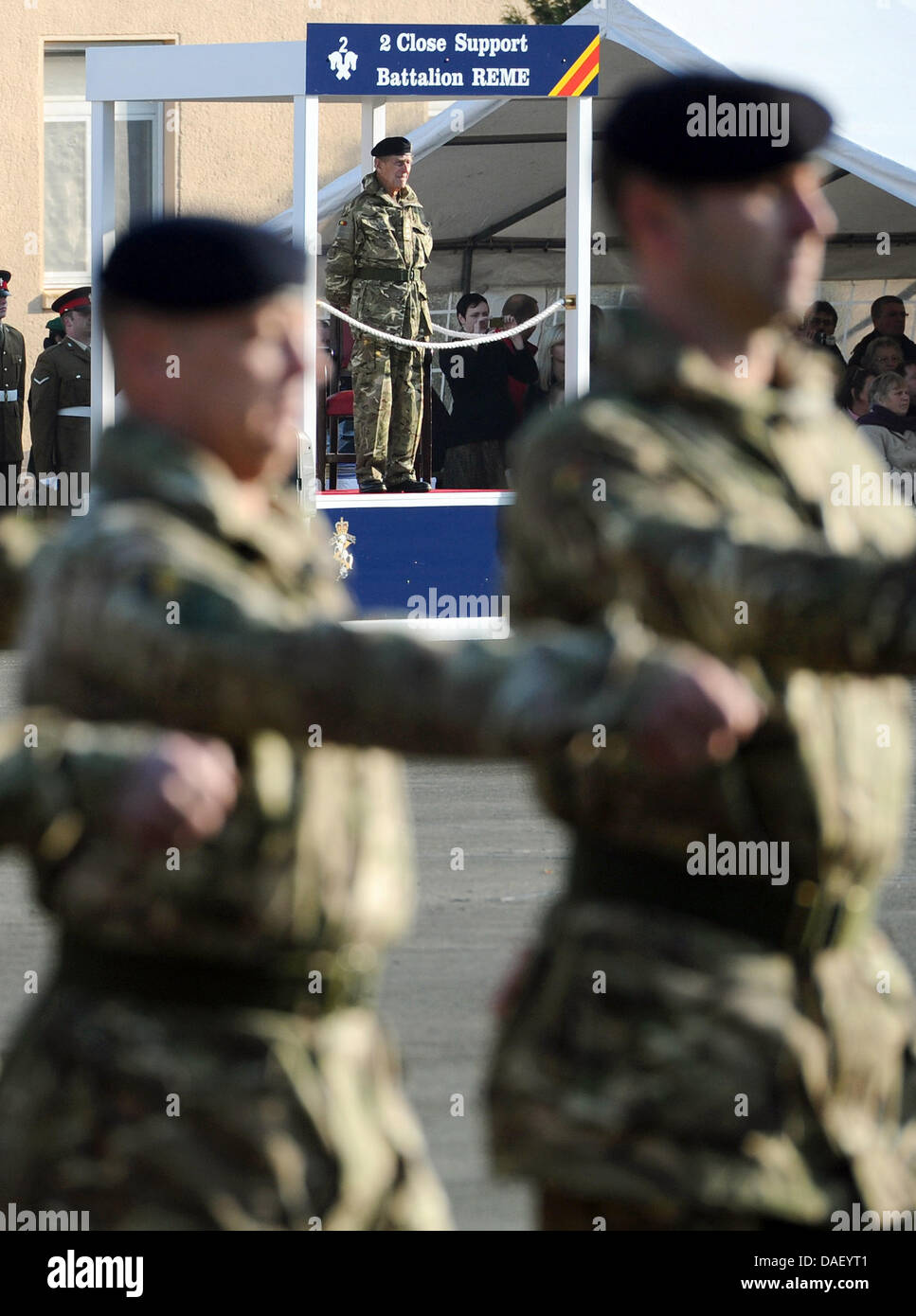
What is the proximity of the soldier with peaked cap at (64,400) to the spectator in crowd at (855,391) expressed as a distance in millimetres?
5570

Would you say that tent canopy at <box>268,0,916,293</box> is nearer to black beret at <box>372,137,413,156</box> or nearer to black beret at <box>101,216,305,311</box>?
black beret at <box>372,137,413,156</box>

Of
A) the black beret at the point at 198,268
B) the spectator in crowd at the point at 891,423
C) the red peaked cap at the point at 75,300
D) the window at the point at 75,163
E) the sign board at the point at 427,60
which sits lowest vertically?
→ the black beret at the point at 198,268

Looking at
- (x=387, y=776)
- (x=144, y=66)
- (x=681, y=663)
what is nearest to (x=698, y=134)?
(x=387, y=776)

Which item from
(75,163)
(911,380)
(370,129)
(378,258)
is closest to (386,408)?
(378,258)

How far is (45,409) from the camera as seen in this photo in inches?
669

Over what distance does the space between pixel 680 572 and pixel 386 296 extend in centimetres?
1174

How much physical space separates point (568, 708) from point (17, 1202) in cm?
106

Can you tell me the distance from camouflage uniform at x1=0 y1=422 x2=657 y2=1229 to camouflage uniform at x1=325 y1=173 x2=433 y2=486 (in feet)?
36.6

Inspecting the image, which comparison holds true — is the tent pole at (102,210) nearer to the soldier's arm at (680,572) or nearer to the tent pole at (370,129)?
the tent pole at (370,129)

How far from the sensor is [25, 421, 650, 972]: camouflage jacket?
1949mm

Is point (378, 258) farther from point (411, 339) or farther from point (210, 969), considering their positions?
point (210, 969)

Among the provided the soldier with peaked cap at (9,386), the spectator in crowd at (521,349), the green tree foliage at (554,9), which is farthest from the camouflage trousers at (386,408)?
the green tree foliage at (554,9)

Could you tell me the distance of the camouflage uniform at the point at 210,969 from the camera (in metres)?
2.34

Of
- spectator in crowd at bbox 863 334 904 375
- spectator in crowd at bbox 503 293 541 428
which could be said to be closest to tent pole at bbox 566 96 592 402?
spectator in crowd at bbox 503 293 541 428
